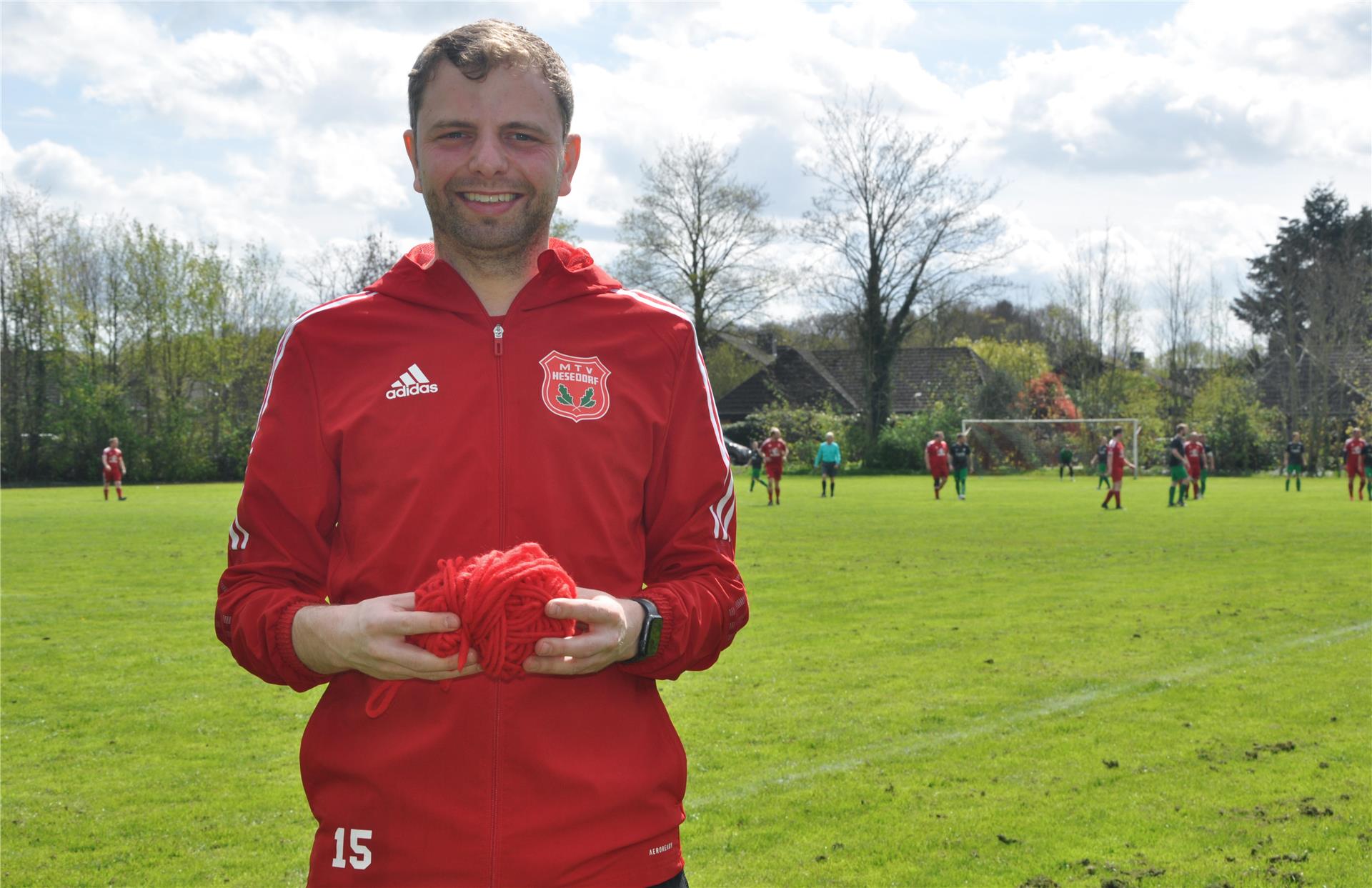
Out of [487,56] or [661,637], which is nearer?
[661,637]

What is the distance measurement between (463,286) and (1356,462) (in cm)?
3545

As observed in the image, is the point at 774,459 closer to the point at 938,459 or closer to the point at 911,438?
the point at 938,459

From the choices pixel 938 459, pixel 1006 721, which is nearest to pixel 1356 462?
pixel 938 459

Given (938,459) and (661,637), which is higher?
(938,459)

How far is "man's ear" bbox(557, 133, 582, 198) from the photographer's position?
A: 2502 millimetres

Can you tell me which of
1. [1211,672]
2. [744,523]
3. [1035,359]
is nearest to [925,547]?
[744,523]

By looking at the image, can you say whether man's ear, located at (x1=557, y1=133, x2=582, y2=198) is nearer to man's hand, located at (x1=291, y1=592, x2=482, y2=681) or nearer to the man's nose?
the man's nose

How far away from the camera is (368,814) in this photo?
207cm

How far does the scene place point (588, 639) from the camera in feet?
6.32

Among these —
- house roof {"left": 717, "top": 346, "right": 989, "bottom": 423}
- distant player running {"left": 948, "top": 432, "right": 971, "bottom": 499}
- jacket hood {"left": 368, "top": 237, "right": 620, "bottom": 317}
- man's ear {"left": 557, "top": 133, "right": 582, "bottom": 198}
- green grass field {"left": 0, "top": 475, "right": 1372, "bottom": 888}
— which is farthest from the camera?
house roof {"left": 717, "top": 346, "right": 989, "bottom": 423}

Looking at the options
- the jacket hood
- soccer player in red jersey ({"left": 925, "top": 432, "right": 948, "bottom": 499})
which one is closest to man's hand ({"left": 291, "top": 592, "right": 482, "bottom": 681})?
the jacket hood

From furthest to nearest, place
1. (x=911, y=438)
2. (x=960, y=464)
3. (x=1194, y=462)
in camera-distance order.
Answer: (x=911, y=438) < (x=960, y=464) < (x=1194, y=462)

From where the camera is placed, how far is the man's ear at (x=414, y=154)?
2391mm

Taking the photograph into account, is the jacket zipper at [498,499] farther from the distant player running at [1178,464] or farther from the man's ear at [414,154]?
the distant player running at [1178,464]
